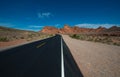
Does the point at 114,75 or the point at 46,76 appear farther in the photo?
the point at 114,75

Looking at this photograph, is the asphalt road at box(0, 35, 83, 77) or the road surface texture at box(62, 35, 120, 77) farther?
the road surface texture at box(62, 35, 120, 77)

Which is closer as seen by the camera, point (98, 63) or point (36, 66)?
point (36, 66)

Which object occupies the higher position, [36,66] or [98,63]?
[36,66]

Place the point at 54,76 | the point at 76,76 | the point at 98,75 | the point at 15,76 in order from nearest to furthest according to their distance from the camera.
→ the point at 15,76
the point at 54,76
the point at 76,76
the point at 98,75

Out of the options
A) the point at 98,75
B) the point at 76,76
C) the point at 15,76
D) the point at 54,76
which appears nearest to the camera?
the point at 15,76

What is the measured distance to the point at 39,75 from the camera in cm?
576

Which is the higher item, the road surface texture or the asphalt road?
the asphalt road

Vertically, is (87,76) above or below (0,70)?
below

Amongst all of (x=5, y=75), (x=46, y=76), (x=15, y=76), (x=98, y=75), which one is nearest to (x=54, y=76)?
(x=46, y=76)

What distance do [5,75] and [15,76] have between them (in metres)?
0.42

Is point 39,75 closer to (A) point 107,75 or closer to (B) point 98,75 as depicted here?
(B) point 98,75

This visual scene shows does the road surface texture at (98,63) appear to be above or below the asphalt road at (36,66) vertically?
below

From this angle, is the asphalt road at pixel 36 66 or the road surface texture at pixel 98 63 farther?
the road surface texture at pixel 98 63

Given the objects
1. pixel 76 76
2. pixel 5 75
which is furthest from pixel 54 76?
pixel 5 75
